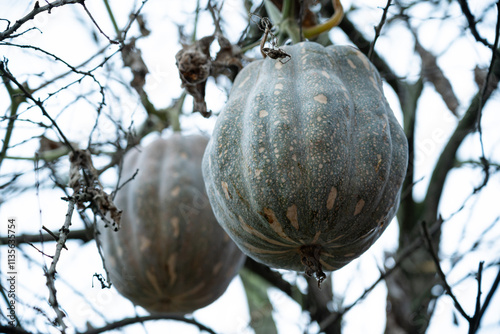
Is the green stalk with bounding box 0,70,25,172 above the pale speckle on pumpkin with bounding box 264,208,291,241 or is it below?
above

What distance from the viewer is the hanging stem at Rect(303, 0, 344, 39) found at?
8.45 ft

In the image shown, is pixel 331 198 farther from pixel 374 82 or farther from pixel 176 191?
pixel 176 191

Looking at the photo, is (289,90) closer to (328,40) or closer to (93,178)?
(93,178)

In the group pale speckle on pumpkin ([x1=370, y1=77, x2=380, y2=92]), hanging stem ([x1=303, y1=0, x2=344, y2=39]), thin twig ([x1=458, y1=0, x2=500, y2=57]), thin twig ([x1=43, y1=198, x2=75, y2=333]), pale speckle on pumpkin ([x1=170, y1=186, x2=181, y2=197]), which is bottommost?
thin twig ([x1=43, y1=198, x2=75, y2=333])

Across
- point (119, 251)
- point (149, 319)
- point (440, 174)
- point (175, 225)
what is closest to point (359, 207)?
point (149, 319)

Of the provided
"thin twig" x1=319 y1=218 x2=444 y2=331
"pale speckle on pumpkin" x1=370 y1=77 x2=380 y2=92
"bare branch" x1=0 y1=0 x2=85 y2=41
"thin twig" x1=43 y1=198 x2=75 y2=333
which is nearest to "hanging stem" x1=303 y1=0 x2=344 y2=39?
"pale speckle on pumpkin" x1=370 y1=77 x2=380 y2=92

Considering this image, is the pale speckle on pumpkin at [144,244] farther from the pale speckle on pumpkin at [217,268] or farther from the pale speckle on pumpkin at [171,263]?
the pale speckle on pumpkin at [217,268]

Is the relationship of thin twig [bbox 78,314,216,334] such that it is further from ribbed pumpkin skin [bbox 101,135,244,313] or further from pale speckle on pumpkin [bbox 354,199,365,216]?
pale speckle on pumpkin [bbox 354,199,365,216]

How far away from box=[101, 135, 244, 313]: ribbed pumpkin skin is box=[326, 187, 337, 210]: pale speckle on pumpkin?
1.16 m

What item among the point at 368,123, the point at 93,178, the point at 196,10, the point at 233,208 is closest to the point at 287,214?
the point at 233,208

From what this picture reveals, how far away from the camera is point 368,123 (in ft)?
6.04

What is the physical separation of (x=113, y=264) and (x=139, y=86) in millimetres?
975

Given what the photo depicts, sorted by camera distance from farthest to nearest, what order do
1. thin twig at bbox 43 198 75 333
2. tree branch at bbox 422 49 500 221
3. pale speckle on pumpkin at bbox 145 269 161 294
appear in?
tree branch at bbox 422 49 500 221 < pale speckle on pumpkin at bbox 145 269 161 294 < thin twig at bbox 43 198 75 333

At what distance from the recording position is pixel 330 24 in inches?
102
